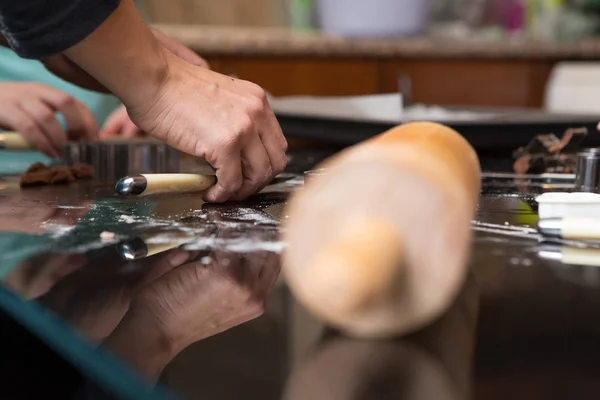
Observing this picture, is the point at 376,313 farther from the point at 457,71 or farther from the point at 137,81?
the point at 457,71

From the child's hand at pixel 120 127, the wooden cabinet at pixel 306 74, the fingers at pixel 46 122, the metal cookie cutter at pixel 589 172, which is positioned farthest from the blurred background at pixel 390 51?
the metal cookie cutter at pixel 589 172

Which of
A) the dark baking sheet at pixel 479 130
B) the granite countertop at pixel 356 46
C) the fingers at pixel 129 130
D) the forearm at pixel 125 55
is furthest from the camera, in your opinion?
the granite countertop at pixel 356 46

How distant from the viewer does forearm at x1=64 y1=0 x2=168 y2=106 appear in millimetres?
620

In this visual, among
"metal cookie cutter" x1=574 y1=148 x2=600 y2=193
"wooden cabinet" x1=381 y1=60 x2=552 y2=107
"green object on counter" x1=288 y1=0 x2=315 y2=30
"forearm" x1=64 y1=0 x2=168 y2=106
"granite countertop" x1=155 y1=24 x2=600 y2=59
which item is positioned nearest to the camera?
"forearm" x1=64 y1=0 x2=168 y2=106

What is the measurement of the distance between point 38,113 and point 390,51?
152 cm

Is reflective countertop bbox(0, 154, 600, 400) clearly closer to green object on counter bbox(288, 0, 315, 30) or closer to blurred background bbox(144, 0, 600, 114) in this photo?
blurred background bbox(144, 0, 600, 114)

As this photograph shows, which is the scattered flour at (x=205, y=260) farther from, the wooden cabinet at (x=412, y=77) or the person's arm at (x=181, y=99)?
the wooden cabinet at (x=412, y=77)

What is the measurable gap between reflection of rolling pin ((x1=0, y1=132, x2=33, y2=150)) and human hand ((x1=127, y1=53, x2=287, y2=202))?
34 centimetres

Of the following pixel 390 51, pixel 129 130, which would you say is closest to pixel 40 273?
pixel 129 130

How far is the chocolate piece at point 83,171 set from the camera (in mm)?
877

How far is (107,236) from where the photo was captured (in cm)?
52

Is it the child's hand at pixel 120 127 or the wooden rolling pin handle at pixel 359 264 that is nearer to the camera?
the wooden rolling pin handle at pixel 359 264

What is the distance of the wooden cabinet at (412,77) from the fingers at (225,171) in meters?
1.53

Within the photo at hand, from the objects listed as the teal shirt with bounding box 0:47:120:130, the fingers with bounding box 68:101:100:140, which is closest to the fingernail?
the fingers with bounding box 68:101:100:140
